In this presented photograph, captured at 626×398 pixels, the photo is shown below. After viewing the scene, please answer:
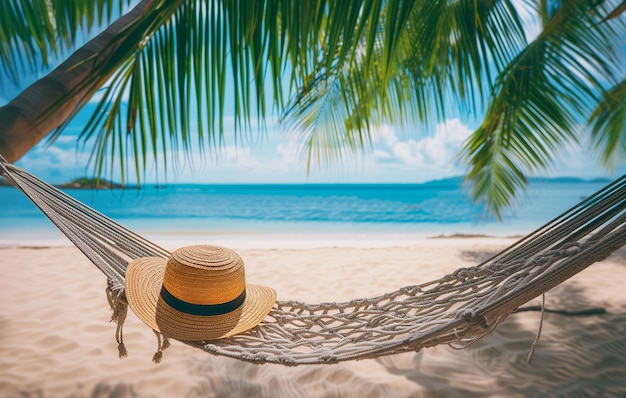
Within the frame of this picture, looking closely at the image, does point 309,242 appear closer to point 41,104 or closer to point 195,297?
point 195,297

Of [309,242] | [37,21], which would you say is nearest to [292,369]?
[37,21]

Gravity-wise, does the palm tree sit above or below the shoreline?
above

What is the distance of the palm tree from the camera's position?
0.71 meters

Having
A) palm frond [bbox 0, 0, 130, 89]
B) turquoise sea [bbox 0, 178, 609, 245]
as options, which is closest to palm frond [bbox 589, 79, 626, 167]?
palm frond [bbox 0, 0, 130, 89]

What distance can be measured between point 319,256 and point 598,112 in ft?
7.05

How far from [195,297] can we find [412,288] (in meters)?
0.54

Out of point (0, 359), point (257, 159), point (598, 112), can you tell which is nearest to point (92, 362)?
point (0, 359)

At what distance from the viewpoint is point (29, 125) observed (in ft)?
2.52

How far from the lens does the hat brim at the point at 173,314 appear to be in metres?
0.88

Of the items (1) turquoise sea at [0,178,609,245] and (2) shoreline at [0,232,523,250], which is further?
(1) turquoise sea at [0,178,609,245]

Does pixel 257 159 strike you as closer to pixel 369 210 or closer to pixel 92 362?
pixel 369 210

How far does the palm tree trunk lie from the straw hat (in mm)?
363

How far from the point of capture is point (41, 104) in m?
0.77

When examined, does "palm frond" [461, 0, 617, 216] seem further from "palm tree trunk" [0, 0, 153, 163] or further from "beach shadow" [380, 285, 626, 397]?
"palm tree trunk" [0, 0, 153, 163]
